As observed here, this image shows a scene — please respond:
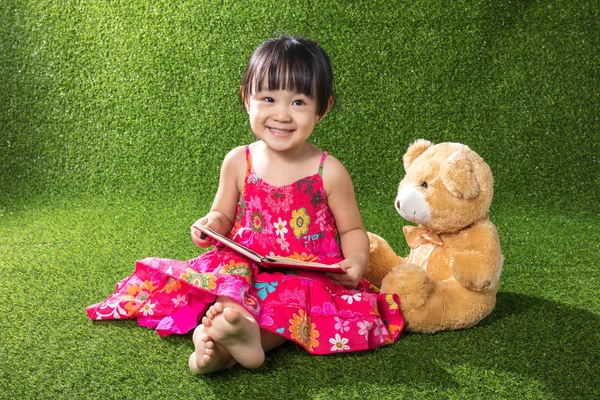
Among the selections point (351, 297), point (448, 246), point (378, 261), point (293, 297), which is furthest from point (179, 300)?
point (448, 246)

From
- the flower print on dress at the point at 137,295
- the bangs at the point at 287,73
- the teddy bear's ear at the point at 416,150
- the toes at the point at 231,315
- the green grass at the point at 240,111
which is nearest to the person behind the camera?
the toes at the point at 231,315

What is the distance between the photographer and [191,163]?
266 centimetres

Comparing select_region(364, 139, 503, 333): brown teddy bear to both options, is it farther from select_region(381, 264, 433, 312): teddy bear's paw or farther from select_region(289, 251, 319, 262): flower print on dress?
select_region(289, 251, 319, 262): flower print on dress

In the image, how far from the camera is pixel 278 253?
5.18 feet

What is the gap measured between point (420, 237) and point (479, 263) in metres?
0.20

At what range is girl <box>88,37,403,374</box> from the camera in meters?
1.42

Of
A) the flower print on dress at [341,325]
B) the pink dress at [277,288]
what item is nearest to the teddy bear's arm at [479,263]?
the pink dress at [277,288]

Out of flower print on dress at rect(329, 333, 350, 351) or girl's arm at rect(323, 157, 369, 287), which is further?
girl's arm at rect(323, 157, 369, 287)

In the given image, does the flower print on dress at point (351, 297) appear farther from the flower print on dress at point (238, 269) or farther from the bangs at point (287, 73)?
the bangs at point (287, 73)

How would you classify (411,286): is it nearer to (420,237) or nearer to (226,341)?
(420,237)

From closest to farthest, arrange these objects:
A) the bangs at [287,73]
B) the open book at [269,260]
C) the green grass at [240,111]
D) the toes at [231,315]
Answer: the toes at [231,315]
the open book at [269,260]
the bangs at [287,73]
the green grass at [240,111]

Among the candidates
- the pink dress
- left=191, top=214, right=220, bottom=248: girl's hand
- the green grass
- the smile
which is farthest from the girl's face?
the green grass

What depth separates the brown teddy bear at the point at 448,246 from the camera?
1.53 m

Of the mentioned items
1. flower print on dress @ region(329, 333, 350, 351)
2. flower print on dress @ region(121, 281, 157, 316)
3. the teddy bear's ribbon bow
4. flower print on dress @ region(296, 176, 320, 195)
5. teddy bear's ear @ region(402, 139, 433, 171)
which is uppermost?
teddy bear's ear @ region(402, 139, 433, 171)
